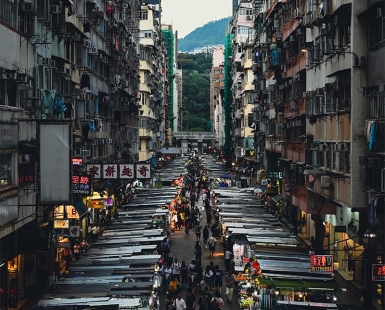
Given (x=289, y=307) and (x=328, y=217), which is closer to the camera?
(x=289, y=307)

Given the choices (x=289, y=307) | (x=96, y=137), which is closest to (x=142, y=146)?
(x=96, y=137)

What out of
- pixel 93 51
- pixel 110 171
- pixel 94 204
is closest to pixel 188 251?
pixel 94 204

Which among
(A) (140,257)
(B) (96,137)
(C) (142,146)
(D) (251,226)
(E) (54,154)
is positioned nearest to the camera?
(E) (54,154)

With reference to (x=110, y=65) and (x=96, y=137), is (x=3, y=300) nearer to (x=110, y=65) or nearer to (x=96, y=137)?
(x=96, y=137)

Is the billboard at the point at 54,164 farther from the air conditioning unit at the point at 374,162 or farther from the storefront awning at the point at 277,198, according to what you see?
the storefront awning at the point at 277,198

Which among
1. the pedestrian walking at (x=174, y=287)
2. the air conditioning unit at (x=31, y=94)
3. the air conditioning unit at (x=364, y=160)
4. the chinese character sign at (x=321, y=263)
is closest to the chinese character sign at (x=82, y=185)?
the pedestrian walking at (x=174, y=287)
